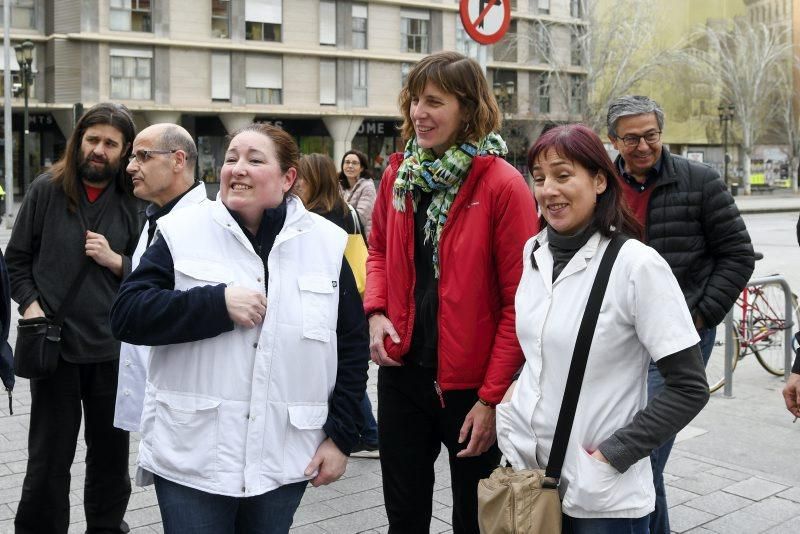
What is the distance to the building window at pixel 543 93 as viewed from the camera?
51.0 m

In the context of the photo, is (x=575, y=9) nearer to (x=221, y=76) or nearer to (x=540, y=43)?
(x=540, y=43)

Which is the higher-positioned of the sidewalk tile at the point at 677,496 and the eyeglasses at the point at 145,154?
the eyeglasses at the point at 145,154

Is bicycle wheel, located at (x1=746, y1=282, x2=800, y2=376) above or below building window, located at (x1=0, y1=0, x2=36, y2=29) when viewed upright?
below

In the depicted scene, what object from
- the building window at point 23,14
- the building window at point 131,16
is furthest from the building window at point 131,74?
the building window at point 23,14

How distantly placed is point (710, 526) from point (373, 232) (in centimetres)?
249

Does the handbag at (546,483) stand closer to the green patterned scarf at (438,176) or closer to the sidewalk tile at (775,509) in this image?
the green patterned scarf at (438,176)

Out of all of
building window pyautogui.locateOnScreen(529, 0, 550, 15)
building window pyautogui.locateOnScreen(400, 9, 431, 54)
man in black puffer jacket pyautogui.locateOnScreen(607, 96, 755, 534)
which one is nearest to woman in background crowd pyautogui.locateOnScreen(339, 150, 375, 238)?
man in black puffer jacket pyautogui.locateOnScreen(607, 96, 755, 534)

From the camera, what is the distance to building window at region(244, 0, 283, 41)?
41438 mm

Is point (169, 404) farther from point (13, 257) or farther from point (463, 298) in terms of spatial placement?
point (13, 257)

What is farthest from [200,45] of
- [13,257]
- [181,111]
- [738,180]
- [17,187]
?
[13,257]

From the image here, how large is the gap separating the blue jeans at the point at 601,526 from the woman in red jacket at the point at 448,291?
1.80 ft

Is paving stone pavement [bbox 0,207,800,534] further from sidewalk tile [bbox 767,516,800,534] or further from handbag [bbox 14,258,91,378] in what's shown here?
handbag [bbox 14,258,91,378]

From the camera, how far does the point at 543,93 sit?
51.7 metres

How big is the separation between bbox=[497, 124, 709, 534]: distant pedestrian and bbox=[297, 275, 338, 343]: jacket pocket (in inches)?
23.3
